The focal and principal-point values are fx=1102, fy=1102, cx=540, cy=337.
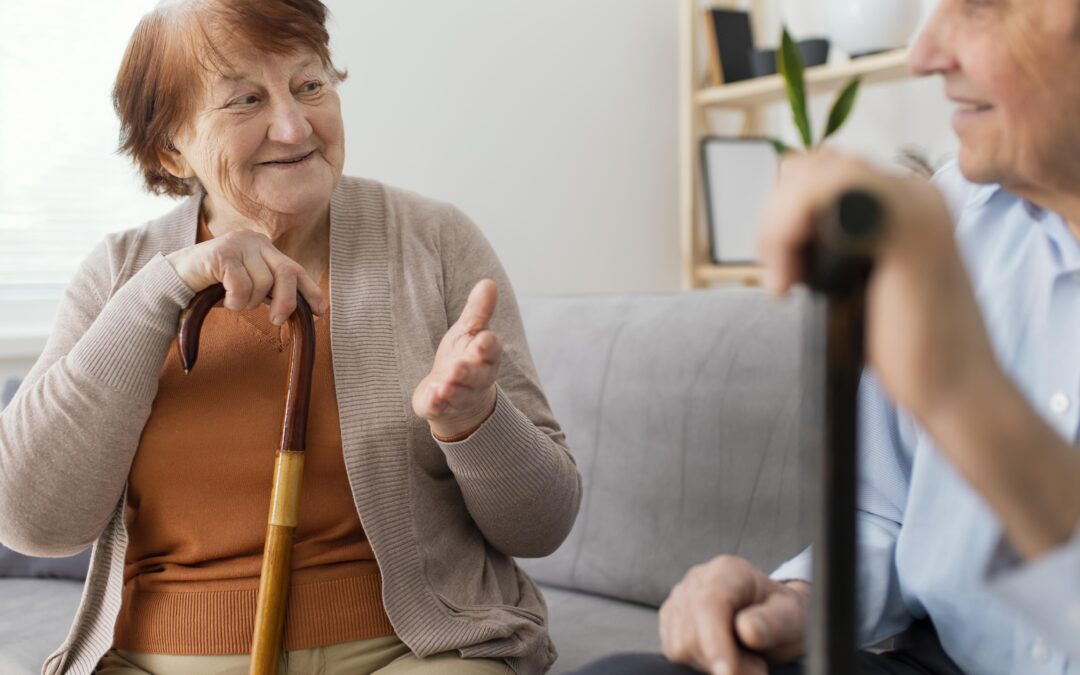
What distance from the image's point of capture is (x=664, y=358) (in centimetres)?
177

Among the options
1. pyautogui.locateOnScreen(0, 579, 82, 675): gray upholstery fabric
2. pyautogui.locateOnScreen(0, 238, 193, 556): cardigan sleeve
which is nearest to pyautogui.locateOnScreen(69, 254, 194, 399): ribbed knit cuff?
pyautogui.locateOnScreen(0, 238, 193, 556): cardigan sleeve

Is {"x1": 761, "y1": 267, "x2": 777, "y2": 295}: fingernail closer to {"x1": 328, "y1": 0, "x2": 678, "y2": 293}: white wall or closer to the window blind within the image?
the window blind

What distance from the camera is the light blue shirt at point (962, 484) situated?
92 cm

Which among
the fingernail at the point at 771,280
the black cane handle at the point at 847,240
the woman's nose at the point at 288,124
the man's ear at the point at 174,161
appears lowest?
the man's ear at the point at 174,161

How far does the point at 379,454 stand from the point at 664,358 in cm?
64

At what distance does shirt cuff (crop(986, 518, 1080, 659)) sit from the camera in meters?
0.58

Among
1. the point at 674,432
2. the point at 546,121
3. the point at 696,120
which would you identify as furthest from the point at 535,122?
the point at 674,432

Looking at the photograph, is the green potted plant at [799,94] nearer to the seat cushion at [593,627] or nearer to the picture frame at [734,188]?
the picture frame at [734,188]

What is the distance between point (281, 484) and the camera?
3.83 ft

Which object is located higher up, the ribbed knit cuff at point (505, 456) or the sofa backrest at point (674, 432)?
the ribbed knit cuff at point (505, 456)

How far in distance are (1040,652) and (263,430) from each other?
840 mm

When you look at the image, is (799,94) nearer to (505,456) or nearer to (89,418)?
(505,456)

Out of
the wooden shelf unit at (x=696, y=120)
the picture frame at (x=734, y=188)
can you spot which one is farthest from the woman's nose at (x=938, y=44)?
the picture frame at (x=734, y=188)

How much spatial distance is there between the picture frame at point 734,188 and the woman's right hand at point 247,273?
2169 millimetres
